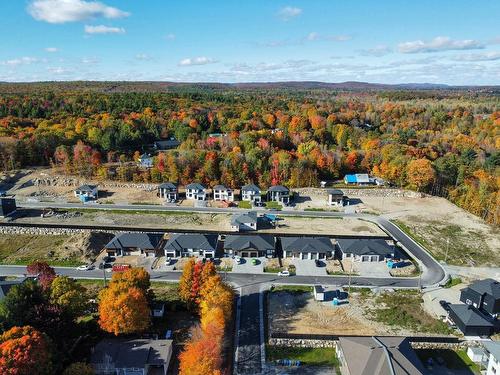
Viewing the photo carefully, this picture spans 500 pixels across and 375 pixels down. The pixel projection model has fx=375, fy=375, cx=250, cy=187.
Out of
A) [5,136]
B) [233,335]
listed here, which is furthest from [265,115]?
[233,335]

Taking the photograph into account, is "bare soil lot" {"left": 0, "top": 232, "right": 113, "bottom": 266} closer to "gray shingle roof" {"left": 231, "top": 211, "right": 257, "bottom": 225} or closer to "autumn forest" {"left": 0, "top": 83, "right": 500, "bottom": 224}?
Result: "gray shingle roof" {"left": 231, "top": 211, "right": 257, "bottom": 225}

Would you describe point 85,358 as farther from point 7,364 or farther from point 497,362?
point 497,362

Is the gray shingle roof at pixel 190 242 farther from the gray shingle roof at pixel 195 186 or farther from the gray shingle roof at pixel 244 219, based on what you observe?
the gray shingle roof at pixel 195 186

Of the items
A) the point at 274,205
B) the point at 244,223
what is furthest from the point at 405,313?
the point at 274,205

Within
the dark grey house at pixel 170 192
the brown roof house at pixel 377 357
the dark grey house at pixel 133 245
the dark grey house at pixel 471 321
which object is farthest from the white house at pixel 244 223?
the dark grey house at pixel 471 321

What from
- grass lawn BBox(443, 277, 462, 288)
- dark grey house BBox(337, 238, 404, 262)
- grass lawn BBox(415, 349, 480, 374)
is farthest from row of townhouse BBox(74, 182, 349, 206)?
grass lawn BBox(415, 349, 480, 374)

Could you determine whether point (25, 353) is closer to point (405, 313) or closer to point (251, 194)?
point (405, 313)
